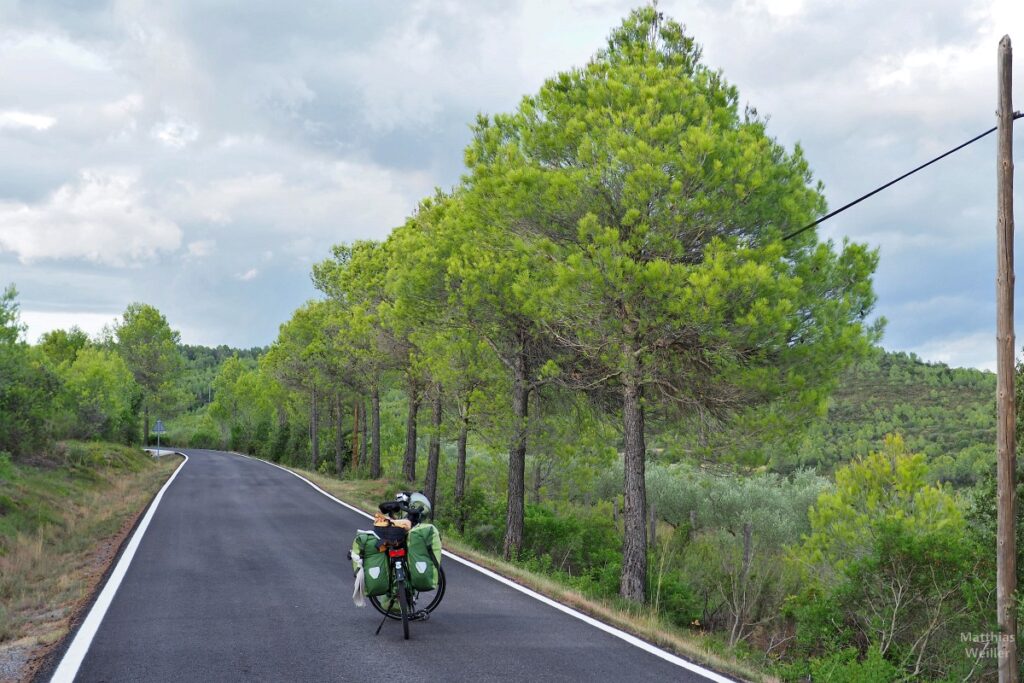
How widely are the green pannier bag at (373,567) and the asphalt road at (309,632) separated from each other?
1.52 ft

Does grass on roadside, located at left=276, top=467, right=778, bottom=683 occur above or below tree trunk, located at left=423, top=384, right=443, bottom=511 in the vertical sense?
below

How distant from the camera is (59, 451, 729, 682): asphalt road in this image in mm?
6031

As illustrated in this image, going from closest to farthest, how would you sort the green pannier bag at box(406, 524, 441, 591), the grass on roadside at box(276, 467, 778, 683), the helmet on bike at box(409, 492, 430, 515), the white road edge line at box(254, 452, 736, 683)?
the white road edge line at box(254, 452, 736, 683) → the grass on roadside at box(276, 467, 778, 683) → the green pannier bag at box(406, 524, 441, 591) → the helmet on bike at box(409, 492, 430, 515)

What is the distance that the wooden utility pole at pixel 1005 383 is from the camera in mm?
8469

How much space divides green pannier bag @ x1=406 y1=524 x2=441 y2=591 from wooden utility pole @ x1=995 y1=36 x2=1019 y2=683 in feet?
21.4

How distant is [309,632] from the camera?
7344 millimetres

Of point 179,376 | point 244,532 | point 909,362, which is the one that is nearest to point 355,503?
point 244,532

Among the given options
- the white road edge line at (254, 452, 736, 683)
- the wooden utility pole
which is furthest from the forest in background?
the white road edge line at (254, 452, 736, 683)

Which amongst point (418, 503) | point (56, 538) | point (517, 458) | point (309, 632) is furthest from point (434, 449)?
point (309, 632)

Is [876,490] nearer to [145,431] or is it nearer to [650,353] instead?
[650,353]

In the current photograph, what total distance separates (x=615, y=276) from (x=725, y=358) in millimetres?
2311

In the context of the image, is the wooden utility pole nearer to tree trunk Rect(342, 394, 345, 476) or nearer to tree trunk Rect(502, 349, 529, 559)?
tree trunk Rect(502, 349, 529, 559)

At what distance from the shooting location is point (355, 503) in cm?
2303

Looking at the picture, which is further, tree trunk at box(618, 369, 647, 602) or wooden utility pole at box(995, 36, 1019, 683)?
tree trunk at box(618, 369, 647, 602)
